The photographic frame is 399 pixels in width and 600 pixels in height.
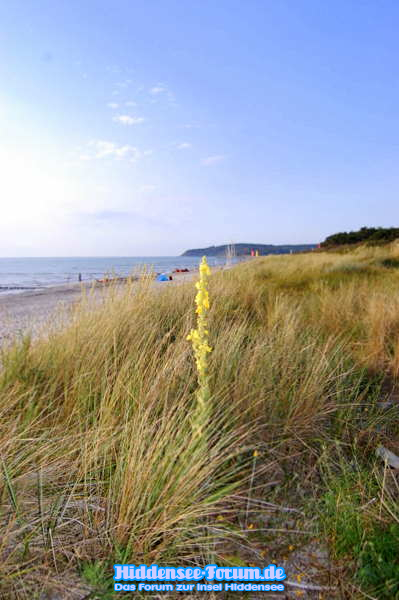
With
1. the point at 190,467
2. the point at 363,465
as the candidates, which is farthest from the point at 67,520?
the point at 363,465

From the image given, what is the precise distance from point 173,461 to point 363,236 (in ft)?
125

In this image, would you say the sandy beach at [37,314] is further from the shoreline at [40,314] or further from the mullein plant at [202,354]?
the mullein plant at [202,354]

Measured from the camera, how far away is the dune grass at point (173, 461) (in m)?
1.29

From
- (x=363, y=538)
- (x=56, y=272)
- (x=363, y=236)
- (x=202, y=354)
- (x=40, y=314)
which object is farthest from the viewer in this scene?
(x=56, y=272)

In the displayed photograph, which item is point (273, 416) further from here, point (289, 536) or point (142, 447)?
point (142, 447)

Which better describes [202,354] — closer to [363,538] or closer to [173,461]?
[173,461]

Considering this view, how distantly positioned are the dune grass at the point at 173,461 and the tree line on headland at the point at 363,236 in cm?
3102

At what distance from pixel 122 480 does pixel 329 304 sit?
167 inches

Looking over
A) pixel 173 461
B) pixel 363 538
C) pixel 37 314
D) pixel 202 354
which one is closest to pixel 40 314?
pixel 37 314

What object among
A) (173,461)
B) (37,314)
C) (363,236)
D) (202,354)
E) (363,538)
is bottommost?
(363,538)

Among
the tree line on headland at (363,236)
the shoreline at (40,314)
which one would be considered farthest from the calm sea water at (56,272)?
the tree line on headland at (363,236)

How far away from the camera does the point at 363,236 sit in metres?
35.1

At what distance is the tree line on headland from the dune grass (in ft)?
102

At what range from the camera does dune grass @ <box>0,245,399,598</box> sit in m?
1.29
